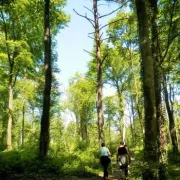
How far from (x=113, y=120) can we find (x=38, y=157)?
135ft

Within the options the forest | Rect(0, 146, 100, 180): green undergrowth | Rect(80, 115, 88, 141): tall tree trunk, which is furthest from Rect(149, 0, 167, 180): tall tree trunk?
Rect(80, 115, 88, 141): tall tree trunk

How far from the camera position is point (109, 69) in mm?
43125

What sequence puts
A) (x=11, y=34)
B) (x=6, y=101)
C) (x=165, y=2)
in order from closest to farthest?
1. (x=165, y=2)
2. (x=11, y=34)
3. (x=6, y=101)

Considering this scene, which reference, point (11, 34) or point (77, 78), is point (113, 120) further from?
point (11, 34)

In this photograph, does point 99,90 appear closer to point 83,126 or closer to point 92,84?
point 92,84

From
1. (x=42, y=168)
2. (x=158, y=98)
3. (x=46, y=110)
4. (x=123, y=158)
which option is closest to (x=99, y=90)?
(x=46, y=110)

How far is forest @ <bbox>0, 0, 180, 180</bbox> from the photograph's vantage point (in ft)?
31.1

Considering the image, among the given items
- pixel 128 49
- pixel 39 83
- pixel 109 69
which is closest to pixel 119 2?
pixel 128 49

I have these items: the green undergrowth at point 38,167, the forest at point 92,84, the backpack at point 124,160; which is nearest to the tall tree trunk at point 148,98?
the forest at point 92,84

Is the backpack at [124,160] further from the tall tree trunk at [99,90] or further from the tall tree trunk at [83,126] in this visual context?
the tall tree trunk at [83,126]

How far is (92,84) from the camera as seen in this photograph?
4194cm

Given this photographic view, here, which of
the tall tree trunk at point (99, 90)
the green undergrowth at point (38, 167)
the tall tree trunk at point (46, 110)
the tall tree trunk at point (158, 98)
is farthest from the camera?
the tall tree trunk at point (99, 90)

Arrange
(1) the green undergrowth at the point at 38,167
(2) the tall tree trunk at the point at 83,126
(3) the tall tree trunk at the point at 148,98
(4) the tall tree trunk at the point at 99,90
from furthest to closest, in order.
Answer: (2) the tall tree trunk at the point at 83,126 → (4) the tall tree trunk at the point at 99,90 → (1) the green undergrowth at the point at 38,167 → (3) the tall tree trunk at the point at 148,98

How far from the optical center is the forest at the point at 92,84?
31.1 feet
